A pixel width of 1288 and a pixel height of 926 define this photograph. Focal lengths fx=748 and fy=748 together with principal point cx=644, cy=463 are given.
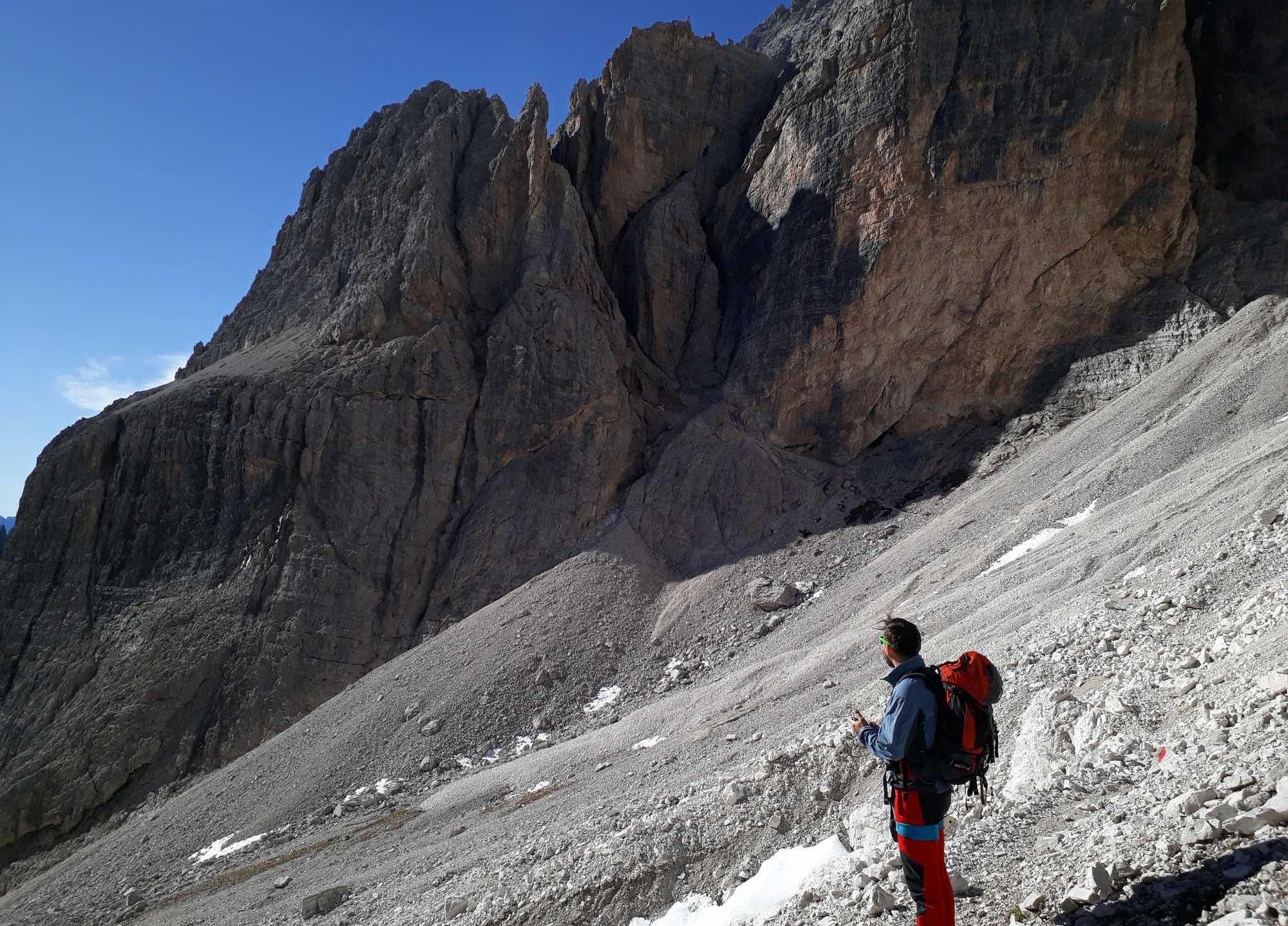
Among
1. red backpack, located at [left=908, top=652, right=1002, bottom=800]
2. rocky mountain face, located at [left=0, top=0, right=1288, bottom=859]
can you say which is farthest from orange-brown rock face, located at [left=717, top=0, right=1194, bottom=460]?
red backpack, located at [left=908, top=652, right=1002, bottom=800]

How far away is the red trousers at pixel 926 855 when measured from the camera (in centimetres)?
503

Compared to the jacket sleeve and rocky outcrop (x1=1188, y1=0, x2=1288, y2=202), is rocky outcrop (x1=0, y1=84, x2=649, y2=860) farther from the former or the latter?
rocky outcrop (x1=1188, y1=0, x2=1288, y2=202)

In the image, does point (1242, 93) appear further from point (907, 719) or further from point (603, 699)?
point (907, 719)

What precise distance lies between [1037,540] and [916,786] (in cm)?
1704

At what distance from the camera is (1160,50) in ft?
89.9

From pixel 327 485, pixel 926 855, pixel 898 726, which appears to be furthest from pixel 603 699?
pixel 898 726

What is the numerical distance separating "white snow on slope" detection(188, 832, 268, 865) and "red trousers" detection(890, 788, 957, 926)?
18.8 meters

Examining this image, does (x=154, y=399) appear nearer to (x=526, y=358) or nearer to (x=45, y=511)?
(x=45, y=511)

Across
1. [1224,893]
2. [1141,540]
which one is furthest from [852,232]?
[1224,893]

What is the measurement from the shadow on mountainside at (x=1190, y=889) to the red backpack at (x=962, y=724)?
39.1 inches

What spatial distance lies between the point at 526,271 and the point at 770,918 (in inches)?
1148

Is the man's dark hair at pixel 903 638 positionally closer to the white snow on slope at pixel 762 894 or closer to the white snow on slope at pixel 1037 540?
the white snow on slope at pixel 762 894

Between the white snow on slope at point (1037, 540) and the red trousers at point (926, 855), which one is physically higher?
the red trousers at point (926, 855)

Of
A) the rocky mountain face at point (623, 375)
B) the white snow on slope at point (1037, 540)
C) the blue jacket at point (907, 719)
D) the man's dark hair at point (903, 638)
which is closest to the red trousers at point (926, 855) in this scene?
the blue jacket at point (907, 719)
